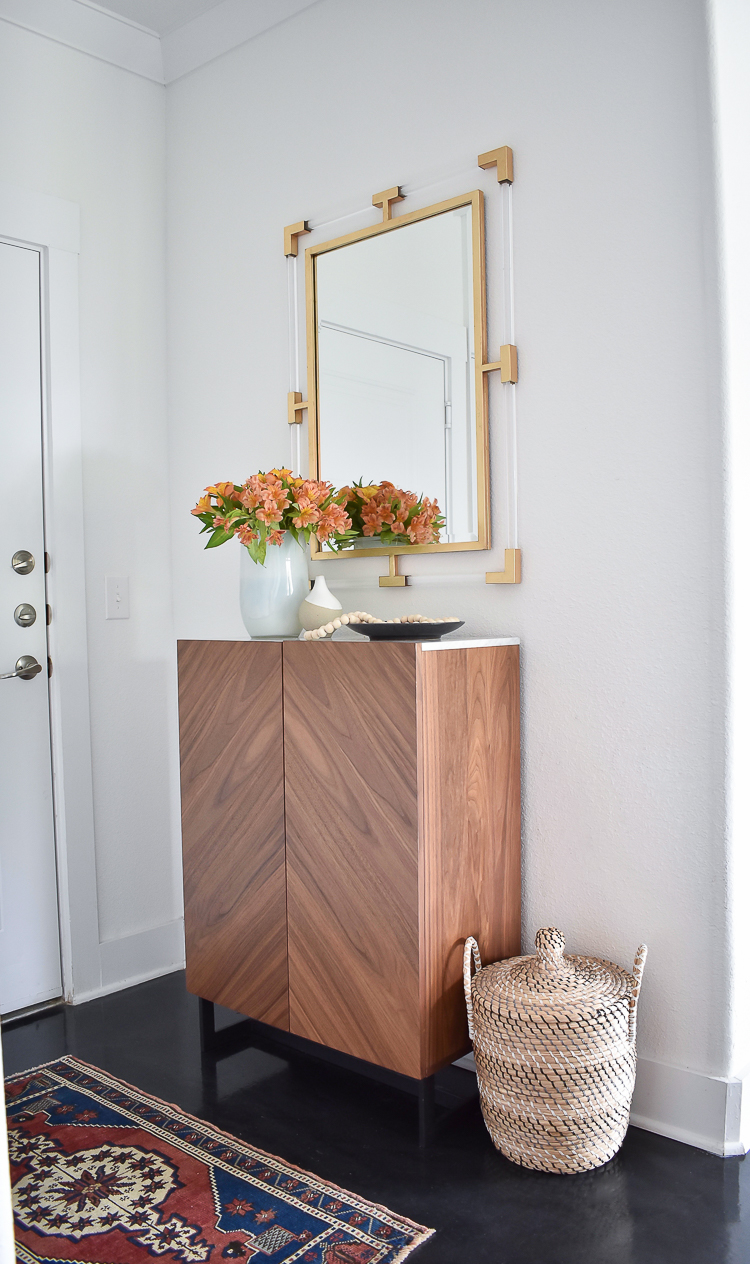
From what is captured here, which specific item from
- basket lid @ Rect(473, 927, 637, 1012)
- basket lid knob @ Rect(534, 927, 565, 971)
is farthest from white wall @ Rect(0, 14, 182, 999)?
basket lid knob @ Rect(534, 927, 565, 971)

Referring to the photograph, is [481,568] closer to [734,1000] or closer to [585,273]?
[585,273]

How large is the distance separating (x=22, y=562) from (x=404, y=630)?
1.16 metres

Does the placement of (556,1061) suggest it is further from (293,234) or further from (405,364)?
(293,234)

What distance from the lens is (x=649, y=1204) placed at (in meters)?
1.58

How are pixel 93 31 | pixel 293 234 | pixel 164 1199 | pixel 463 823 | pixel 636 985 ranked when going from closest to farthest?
1. pixel 164 1199
2. pixel 636 985
3. pixel 463 823
4. pixel 293 234
5. pixel 93 31

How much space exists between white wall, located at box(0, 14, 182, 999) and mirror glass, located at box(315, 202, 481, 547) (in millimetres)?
653

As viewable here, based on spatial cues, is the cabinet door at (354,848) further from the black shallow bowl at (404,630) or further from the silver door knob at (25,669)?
the silver door knob at (25,669)

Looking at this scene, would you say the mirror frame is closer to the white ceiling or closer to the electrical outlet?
the electrical outlet

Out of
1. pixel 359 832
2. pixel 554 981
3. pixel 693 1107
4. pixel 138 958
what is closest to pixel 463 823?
pixel 359 832

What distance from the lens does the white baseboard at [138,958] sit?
2.60 metres

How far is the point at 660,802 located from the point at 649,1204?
0.69 m

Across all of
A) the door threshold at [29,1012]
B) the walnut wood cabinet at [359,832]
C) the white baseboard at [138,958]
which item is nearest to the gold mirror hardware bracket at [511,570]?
the walnut wood cabinet at [359,832]

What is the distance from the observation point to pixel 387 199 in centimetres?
222

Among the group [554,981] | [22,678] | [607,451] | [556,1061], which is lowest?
[556,1061]
